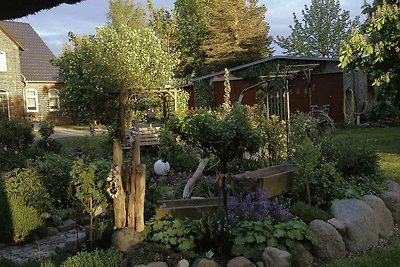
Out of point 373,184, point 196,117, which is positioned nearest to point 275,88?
point 373,184

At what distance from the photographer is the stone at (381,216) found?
16.8 ft

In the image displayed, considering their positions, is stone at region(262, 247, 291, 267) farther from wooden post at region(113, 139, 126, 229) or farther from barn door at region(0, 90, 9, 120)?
barn door at region(0, 90, 9, 120)

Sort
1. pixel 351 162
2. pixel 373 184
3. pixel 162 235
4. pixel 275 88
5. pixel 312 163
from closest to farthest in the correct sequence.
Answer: pixel 162 235, pixel 312 163, pixel 373 184, pixel 351 162, pixel 275 88

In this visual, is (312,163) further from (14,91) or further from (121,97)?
(14,91)

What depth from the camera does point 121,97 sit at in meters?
13.0

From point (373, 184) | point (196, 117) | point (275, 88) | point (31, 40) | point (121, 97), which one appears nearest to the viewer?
point (196, 117)

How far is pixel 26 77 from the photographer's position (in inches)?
1186

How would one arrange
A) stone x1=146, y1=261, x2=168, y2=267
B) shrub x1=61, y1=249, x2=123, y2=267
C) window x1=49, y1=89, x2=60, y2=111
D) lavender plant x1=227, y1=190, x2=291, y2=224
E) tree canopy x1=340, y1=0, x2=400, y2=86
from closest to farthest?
1. stone x1=146, y1=261, x2=168, y2=267
2. shrub x1=61, y1=249, x2=123, y2=267
3. lavender plant x1=227, y1=190, x2=291, y2=224
4. tree canopy x1=340, y1=0, x2=400, y2=86
5. window x1=49, y1=89, x2=60, y2=111

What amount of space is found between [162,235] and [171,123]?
187 cm

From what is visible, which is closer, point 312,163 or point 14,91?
point 312,163

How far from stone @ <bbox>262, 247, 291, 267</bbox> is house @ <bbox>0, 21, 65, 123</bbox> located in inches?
961

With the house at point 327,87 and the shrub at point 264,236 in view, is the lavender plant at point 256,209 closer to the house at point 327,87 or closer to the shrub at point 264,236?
the shrub at point 264,236

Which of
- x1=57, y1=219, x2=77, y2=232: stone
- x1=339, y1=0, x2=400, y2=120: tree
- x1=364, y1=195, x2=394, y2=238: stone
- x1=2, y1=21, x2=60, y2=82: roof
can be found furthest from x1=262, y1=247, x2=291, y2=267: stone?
x1=2, y1=21, x2=60, y2=82: roof

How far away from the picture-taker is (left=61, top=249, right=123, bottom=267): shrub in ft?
13.0
